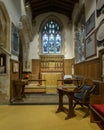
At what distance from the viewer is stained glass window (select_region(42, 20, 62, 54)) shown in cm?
1362

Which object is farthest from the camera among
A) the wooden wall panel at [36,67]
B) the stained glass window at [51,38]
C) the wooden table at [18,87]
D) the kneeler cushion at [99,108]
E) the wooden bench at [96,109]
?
the stained glass window at [51,38]

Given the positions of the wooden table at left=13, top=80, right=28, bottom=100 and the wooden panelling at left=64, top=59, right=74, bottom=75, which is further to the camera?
the wooden panelling at left=64, top=59, right=74, bottom=75

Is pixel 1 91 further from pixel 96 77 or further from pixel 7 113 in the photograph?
pixel 96 77

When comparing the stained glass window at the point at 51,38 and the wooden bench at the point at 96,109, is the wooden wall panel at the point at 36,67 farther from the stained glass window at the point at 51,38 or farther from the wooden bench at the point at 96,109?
the wooden bench at the point at 96,109

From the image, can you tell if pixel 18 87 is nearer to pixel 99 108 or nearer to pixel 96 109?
pixel 96 109

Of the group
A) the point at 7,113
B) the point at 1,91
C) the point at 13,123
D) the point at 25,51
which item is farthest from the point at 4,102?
the point at 25,51

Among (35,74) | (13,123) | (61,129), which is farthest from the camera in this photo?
(35,74)

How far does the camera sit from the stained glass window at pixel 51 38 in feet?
44.7

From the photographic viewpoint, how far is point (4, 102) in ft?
21.6

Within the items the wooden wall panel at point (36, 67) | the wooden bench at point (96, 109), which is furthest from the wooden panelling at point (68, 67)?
the wooden bench at point (96, 109)

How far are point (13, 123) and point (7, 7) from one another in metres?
3.91

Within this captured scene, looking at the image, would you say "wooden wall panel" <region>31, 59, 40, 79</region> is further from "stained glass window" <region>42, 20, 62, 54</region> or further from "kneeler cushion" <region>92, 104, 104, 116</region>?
"kneeler cushion" <region>92, 104, 104, 116</region>

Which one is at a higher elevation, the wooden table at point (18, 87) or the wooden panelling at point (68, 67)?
the wooden panelling at point (68, 67)

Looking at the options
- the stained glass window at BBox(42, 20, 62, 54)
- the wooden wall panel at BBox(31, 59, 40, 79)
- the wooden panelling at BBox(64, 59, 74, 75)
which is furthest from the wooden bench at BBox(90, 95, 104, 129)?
A: the stained glass window at BBox(42, 20, 62, 54)
